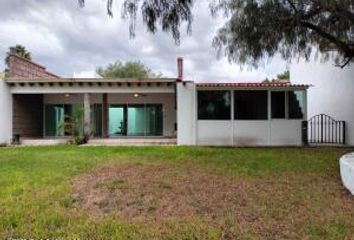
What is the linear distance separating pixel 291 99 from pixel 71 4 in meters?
14.0

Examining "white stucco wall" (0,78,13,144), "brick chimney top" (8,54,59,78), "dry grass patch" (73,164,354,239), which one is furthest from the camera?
"brick chimney top" (8,54,59,78)

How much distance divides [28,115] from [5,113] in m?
2.38

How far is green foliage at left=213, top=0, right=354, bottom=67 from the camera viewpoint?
9.73 meters

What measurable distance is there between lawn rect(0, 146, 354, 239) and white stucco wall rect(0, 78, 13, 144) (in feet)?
29.1

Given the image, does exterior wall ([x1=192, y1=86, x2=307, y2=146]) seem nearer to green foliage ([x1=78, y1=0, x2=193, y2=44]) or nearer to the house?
the house

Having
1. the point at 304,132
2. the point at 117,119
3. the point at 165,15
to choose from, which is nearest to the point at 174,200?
the point at 165,15

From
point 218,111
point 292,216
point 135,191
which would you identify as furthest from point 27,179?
point 218,111

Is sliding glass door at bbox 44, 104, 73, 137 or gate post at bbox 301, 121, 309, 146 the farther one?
sliding glass door at bbox 44, 104, 73, 137

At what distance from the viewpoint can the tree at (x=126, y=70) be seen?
4941cm

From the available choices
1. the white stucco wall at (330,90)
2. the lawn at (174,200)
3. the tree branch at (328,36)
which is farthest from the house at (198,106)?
the tree branch at (328,36)

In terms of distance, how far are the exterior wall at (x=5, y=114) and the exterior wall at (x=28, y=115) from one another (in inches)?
17.0

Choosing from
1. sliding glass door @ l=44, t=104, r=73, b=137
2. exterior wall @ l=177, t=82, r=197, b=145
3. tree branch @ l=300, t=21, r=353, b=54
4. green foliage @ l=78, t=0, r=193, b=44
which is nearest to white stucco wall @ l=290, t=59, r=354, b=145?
exterior wall @ l=177, t=82, r=197, b=145

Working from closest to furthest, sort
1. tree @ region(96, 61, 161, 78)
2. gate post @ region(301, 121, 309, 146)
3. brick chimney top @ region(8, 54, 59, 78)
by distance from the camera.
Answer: gate post @ region(301, 121, 309, 146) → brick chimney top @ region(8, 54, 59, 78) → tree @ region(96, 61, 161, 78)

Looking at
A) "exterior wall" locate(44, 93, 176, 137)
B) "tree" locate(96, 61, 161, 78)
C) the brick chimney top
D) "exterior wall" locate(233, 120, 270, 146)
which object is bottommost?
"exterior wall" locate(233, 120, 270, 146)
